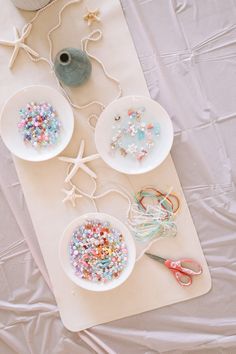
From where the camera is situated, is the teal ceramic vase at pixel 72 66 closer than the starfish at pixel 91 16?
Yes

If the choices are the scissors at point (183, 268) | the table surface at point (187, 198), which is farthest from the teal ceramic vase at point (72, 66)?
the scissors at point (183, 268)

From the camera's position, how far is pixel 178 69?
1.31m

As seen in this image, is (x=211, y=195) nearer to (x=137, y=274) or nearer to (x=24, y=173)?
(x=137, y=274)

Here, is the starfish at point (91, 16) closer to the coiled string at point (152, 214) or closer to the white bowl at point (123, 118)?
the white bowl at point (123, 118)

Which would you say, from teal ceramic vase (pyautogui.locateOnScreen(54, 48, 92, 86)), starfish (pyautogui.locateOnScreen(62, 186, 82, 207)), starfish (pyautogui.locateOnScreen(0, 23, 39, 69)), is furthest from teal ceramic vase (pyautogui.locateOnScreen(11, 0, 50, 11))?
starfish (pyautogui.locateOnScreen(62, 186, 82, 207))

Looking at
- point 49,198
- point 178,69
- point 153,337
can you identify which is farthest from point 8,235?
point 178,69

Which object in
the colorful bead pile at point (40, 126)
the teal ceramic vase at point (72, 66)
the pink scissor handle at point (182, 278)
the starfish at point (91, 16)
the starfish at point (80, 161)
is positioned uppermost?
the starfish at point (91, 16)

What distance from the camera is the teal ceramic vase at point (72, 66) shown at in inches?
47.2

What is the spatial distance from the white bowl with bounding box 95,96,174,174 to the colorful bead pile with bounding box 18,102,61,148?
0.11m

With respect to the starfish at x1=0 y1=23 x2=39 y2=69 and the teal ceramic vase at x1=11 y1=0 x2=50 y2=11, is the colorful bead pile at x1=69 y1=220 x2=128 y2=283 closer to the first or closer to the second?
the starfish at x1=0 y1=23 x2=39 y2=69

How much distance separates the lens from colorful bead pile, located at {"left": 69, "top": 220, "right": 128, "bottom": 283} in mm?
1258

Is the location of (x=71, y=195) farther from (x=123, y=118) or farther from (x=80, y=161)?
(x=123, y=118)

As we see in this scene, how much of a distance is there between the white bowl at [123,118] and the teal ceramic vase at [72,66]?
0.10 metres

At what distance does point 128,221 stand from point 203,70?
411 millimetres
